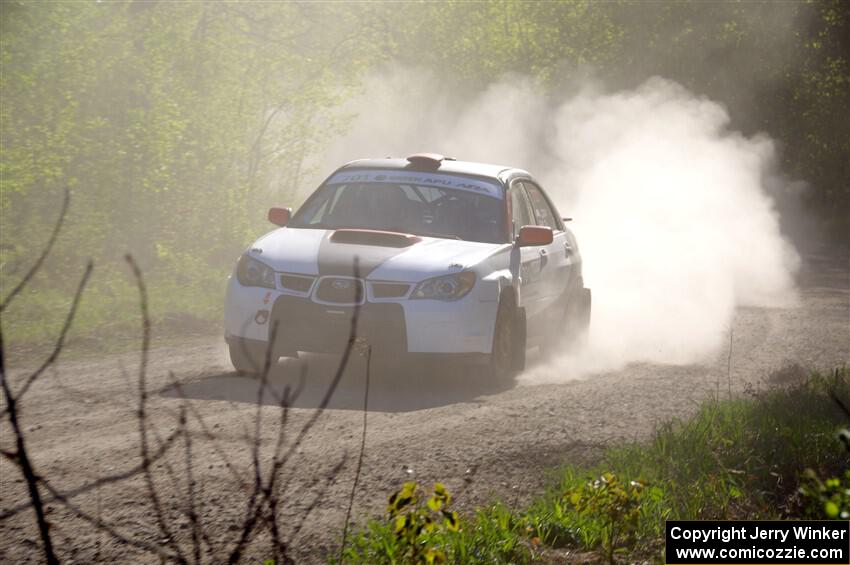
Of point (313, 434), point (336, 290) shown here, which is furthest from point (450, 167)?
point (313, 434)

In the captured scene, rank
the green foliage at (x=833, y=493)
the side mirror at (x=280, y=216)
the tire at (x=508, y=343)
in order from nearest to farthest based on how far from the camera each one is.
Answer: the green foliage at (x=833, y=493) < the tire at (x=508, y=343) < the side mirror at (x=280, y=216)

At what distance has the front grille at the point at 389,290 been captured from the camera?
921 centimetres

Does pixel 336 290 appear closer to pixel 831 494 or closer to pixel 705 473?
pixel 705 473

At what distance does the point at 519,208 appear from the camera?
36.4ft

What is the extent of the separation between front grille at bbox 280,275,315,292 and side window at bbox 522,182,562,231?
9.83 ft

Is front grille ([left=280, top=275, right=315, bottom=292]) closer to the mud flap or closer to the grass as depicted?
the mud flap

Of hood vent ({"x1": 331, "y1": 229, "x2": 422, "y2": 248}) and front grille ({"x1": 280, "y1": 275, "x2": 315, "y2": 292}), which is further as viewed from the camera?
hood vent ({"x1": 331, "y1": 229, "x2": 422, "y2": 248})

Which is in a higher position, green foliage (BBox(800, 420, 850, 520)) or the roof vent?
the roof vent

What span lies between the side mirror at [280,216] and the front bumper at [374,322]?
3.88ft

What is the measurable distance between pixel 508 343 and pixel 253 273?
207 centimetres

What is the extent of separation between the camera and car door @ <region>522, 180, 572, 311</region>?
1122 cm

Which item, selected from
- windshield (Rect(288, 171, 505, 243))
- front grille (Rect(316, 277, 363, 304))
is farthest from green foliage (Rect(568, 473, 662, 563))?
windshield (Rect(288, 171, 505, 243))

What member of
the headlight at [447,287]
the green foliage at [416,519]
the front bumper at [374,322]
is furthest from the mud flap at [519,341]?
the green foliage at [416,519]

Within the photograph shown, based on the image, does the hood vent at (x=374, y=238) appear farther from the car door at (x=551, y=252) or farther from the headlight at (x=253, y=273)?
the car door at (x=551, y=252)
